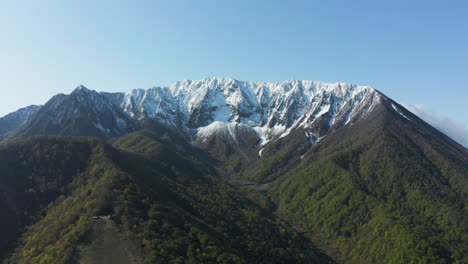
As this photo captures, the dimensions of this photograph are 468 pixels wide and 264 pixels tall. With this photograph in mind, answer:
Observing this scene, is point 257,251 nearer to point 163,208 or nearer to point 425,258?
point 163,208

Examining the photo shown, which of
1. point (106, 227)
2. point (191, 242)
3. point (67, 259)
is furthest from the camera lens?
point (191, 242)

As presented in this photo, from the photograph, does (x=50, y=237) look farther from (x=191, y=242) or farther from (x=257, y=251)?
(x=257, y=251)

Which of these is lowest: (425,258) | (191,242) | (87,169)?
(425,258)

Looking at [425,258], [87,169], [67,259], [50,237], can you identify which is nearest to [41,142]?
[87,169]

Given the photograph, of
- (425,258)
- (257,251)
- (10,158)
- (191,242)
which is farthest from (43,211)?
(425,258)

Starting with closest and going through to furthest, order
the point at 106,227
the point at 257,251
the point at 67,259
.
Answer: the point at 67,259, the point at 106,227, the point at 257,251

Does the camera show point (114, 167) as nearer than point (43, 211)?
No

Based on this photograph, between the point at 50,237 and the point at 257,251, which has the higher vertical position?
the point at 50,237

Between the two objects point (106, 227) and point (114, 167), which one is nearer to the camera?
point (106, 227)

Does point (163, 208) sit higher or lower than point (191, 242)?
higher
